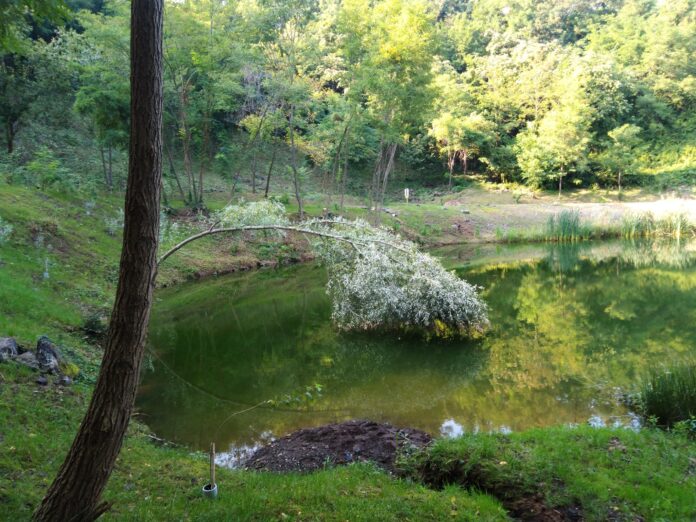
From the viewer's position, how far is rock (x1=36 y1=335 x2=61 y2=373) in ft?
25.9

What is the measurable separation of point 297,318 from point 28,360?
28.5 feet

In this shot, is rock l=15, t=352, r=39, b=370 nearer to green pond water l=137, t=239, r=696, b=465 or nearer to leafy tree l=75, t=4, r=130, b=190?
green pond water l=137, t=239, r=696, b=465

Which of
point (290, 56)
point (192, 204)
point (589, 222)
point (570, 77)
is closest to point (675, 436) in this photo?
point (290, 56)

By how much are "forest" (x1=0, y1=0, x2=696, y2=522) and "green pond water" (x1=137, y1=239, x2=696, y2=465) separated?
0.28 ft

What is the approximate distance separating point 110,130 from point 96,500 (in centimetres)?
2305

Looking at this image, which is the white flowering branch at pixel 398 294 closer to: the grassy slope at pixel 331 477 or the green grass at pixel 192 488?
the grassy slope at pixel 331 477

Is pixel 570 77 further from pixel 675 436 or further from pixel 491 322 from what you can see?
pixel 675 436

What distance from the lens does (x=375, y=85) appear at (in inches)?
936

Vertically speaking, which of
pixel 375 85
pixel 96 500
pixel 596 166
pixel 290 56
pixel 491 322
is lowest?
pixel 491 322

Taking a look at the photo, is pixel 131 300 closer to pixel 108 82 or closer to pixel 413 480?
pixel 413 480

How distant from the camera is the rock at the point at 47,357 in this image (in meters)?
7.89

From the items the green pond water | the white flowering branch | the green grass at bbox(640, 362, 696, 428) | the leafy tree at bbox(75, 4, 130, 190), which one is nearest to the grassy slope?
the green grass at bbox(640, 362, 696, 428)

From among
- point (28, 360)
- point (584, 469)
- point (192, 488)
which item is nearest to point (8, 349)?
point (28, 360)

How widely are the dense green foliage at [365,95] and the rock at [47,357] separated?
Answer: 15.2 feet
